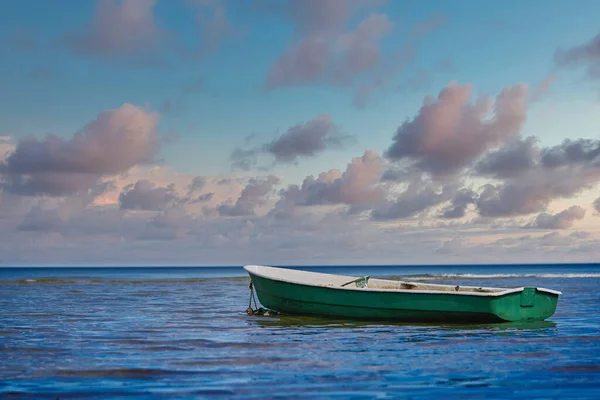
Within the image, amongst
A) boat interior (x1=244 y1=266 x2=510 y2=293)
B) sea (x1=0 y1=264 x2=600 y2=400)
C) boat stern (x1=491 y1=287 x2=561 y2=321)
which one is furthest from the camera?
boat interior (x1=244 y1=266 x2=510 y2=293)

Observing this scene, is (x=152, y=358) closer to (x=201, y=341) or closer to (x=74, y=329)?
(x=201, y=341)

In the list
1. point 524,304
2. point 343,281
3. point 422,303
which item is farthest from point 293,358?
point 343,281

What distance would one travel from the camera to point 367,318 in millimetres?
22422

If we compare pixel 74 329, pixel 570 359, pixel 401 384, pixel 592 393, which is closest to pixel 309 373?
pixel 401 384

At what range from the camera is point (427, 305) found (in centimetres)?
2158

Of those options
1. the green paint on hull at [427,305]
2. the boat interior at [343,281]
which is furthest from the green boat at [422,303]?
the boat interior at [343,281]

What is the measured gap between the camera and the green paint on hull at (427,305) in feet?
69.4

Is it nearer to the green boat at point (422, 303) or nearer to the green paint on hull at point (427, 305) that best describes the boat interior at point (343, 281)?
the green boat at point (422, 303)

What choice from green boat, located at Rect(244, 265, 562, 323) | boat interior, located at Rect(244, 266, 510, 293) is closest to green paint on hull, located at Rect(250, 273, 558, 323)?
green boat, located at Rect(244, 265, 562, 323)

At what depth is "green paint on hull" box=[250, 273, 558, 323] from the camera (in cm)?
2114

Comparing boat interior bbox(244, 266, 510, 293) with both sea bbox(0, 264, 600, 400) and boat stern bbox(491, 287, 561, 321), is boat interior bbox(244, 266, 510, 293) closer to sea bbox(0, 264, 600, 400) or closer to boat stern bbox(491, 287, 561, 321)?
sea bbox(0, 264, 600, 400)

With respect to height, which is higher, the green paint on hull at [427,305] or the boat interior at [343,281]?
the boat interior at [343,281]

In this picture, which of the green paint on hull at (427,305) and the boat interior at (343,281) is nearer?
the green paint on hull at (427,305)

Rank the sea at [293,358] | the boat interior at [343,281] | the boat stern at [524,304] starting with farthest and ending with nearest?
the boat interior at [343,281] < the boat stern at [524,304] < the sea at [293,358]
